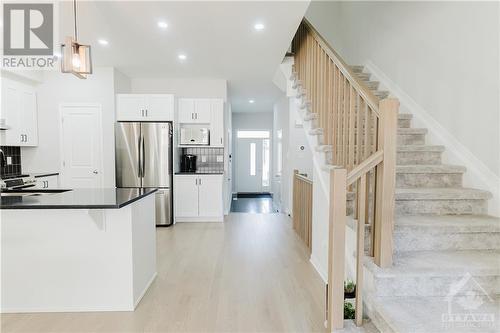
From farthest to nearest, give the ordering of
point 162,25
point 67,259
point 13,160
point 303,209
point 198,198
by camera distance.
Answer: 1. point 198,198
2. point 13,160
3. point 303,209
4. point 162,25
5. point 67,259

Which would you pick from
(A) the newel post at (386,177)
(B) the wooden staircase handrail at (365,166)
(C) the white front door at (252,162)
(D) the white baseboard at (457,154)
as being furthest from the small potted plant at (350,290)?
(C) the white front door at (252,162)

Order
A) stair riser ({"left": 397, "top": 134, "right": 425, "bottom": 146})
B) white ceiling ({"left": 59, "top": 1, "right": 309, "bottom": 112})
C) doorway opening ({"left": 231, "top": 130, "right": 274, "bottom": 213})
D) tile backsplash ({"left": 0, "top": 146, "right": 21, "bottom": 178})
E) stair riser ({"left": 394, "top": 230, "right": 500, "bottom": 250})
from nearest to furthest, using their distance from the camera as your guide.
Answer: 1. stair riser ({"left": 394, "top": 230, "right": 500, "bottom": 250})
2. white ceiling ({"left": 59, "top": 1, "right": 309, "bottom": 112})
3. stair riser ({"left": 397, "top": 134, "right": 425, "bottom": 146})
4. tile backsplash ({"left": 0, "top": 146, "right": 21, "bottom": 178})
5. doorway opening ({"left": 231, "top": 130, "right": 274, "bottom": 213})

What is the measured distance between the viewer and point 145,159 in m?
5.12

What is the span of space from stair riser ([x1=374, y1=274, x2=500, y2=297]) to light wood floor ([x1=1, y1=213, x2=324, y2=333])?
0.65 metres

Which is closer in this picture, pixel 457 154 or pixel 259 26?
pixel 457 154

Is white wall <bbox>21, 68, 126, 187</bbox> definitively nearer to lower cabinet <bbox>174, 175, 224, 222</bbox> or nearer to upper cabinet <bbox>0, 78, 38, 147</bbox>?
upper cabinet <bbox>0, 78, 38, 147</bbox>

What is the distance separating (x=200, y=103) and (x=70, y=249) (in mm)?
3846

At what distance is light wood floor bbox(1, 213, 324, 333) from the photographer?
7.34 ft

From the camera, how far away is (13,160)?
4938mm

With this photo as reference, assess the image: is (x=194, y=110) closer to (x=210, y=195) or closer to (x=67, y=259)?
(x=210, y=195)

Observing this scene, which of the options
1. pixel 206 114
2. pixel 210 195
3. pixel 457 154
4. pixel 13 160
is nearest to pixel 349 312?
pixel 457 154

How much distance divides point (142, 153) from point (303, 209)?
296 cm

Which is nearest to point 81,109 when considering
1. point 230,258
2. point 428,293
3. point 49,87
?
point 49,87

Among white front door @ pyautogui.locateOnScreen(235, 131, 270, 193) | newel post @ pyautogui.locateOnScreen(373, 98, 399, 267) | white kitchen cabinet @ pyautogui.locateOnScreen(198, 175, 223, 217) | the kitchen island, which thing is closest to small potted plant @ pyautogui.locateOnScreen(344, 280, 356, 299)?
newel post @ pyautogui.locateOnScreen(373, 98, 399, 267)
